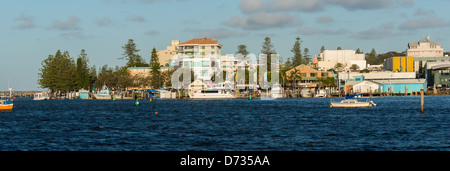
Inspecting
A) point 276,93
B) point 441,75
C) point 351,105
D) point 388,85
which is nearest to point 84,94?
point 276,93

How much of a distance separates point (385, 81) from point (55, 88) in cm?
12388

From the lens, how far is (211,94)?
529 ft

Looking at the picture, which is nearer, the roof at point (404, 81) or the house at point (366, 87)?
the house at point (366, 87)

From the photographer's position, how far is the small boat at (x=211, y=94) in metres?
161

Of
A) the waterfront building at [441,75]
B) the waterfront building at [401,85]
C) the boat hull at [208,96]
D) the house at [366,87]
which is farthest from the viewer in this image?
the waterfront building at [441,75]

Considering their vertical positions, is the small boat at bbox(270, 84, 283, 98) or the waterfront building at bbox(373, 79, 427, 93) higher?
the waterfront building at bbox(373, 79, 427, 93)

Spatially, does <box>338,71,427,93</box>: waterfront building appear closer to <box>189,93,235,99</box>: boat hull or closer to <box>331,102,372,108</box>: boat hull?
<box>189,93,235,99</box>: boat hull

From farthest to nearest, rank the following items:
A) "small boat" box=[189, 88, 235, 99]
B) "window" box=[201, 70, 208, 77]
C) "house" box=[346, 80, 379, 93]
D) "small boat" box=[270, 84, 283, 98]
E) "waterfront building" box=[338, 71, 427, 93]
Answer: "window" box=[201, 70, 208, 77] → "waterfront building" box=[338, 71, 427, 93] → "house" box=[346, 80, 379, 93] → "small boat" box=[270, 84, 283, 98] → "small boat" box=[189, 88, 235, 99]

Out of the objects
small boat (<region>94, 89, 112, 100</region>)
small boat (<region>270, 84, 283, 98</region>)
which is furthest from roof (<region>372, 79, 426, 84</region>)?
small boat (<region>94, 89, 112, 100</region>)

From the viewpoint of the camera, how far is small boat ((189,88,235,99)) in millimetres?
161000

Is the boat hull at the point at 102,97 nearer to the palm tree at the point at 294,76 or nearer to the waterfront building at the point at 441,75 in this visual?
the palm tree at the point at 294,76

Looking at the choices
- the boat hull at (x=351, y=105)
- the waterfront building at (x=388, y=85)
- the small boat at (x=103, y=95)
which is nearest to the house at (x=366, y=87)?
the waterfront building at (x=388, y=85)
